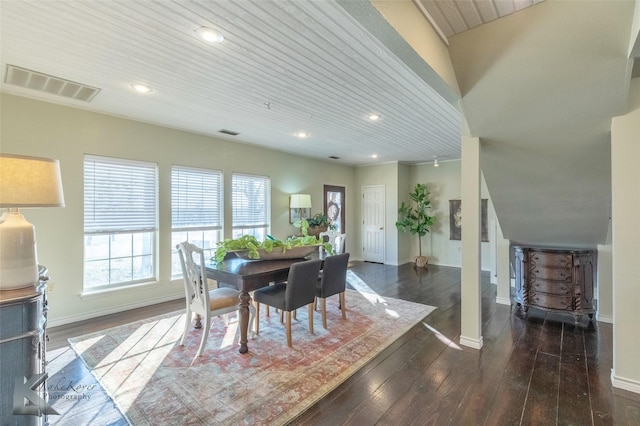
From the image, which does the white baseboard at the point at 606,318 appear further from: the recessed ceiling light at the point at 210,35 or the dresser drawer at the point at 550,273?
the recessed ceiling light at the point at 210,35

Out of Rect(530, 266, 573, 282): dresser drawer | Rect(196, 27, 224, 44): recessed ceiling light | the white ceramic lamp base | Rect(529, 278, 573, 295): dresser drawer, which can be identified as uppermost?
Rect(196, 27, 224, 44): recessed ceiling light

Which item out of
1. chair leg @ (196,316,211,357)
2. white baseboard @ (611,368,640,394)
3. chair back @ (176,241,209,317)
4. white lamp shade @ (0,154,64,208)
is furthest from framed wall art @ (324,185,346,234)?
white lamp shade @ (0,154,64,208)

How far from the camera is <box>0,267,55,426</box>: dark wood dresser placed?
1.39 metres

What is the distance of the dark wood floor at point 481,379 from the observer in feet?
6.19

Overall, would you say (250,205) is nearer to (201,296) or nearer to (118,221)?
(118,221)

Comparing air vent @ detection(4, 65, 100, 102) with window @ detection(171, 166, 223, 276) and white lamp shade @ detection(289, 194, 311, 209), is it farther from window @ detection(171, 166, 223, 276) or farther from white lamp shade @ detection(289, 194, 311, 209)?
white lamp shade @ detection(289, 194, 311, 209)

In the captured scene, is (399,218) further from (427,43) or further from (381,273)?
(427,43)

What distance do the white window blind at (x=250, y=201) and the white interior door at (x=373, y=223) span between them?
10.1 ft

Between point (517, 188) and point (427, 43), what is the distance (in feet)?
7.51

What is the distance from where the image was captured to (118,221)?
3791 millimetres

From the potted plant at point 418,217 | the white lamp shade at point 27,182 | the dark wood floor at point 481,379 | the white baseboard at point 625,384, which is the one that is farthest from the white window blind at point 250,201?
the white baseboard at point 625,384

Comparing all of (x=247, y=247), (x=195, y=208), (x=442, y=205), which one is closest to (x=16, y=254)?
(x=247, y=247)

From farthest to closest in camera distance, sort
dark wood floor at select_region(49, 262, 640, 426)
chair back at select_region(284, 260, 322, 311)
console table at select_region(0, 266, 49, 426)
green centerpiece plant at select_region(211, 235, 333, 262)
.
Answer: green centerpiece plant at select_region(211, 235, 333, 262) < chair back at select_region(284, 260, 322, 311) < dark wood floor at select_region(49, 262, 640, 426) < console table at select_region(0, 266, 49, 426)

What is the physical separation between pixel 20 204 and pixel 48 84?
6.94 feet
